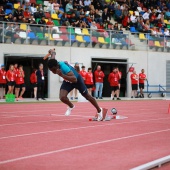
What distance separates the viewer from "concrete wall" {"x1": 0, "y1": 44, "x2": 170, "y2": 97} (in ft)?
96.8

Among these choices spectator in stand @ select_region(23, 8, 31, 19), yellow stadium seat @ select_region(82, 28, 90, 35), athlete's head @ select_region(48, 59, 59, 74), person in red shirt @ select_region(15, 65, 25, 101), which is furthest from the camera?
yellow stadium seat @ select_region(82, 28, 90, 35)

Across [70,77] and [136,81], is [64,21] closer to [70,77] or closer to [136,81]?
[136,81]

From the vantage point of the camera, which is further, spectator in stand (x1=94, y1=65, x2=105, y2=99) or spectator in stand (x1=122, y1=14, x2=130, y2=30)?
spectator in stand (x1=122, y1=14, x2=130, y2=30)

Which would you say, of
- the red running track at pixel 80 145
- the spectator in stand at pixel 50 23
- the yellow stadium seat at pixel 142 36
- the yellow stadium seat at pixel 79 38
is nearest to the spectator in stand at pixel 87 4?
the yellow stadium seat at pixel 79 38

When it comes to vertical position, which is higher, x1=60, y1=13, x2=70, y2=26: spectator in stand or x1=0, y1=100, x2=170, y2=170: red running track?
x1=60, y1=13, x2=70, y2=26: spectator in stand

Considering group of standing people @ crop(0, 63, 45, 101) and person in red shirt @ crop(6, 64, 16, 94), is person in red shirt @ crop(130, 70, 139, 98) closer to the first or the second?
group of standing people @ crop(0, 63, 45, 101)

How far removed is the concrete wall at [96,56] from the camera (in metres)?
29.5

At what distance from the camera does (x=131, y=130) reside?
10727 millimetres

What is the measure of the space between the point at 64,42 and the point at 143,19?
9761mm

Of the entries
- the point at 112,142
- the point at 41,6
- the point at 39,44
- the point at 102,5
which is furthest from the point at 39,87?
the point at 112,142

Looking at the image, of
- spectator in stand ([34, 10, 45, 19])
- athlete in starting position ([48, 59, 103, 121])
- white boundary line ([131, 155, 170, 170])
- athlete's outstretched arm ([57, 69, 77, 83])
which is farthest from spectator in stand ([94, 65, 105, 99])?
white boundary line ([131, 155, 170, 170])

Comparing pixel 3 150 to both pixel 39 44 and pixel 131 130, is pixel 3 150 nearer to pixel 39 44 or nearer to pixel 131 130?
pixel 131 130

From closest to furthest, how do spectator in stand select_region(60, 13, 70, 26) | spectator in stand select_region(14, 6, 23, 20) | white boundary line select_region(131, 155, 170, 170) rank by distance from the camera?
white boundary line select_region(131, 155, 170, 170) → spectator in stand select_region(14, 6, 23, 20) → spectator in stand select_region(60, 13, 70, 26)

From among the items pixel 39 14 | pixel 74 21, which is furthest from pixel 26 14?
pixel 74 21
